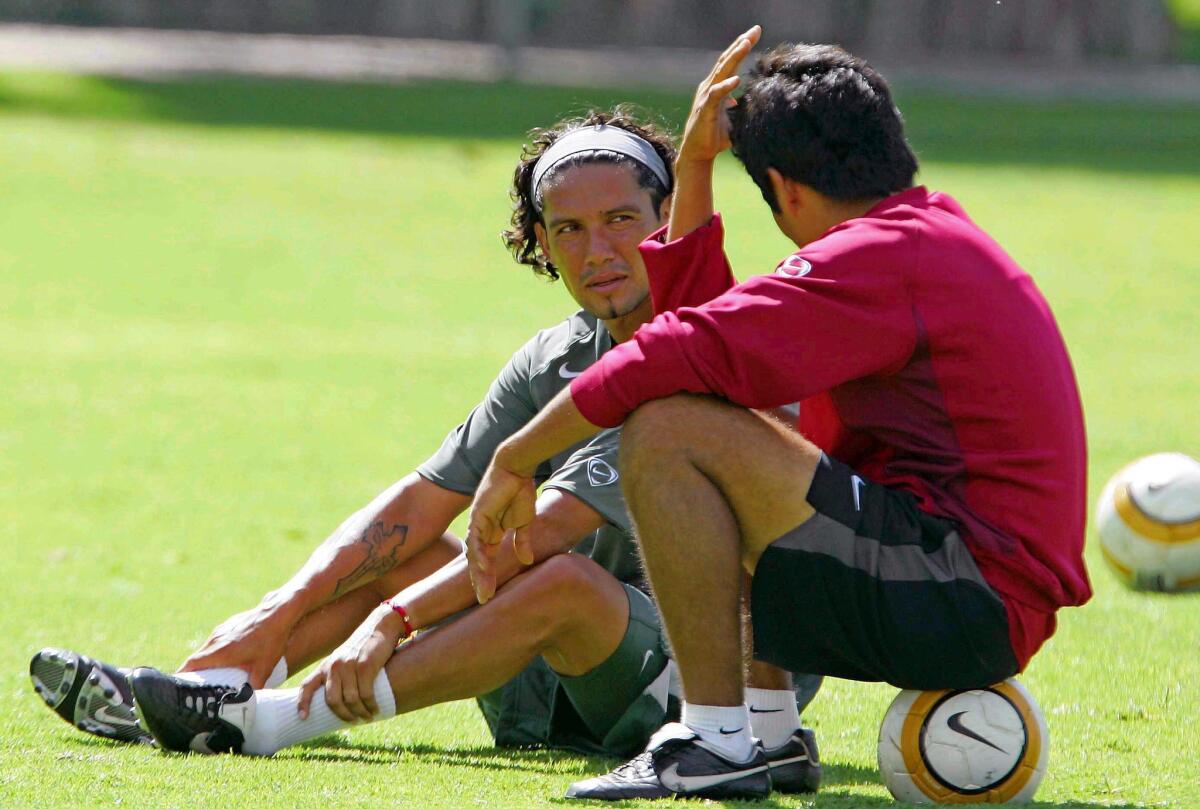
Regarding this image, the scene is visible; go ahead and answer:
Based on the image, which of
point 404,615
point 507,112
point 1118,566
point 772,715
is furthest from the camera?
point 507,112

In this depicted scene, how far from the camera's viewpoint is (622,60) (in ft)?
108

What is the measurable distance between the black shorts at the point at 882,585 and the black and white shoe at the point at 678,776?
313 mm

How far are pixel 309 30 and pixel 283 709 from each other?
105ft

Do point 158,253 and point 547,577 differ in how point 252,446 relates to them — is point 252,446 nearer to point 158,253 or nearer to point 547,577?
point 547,577

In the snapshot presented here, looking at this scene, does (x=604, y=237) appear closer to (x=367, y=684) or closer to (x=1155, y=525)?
(x=367, y=684)

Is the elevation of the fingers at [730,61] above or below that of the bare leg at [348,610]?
above

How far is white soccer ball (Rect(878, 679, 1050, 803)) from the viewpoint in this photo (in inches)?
148

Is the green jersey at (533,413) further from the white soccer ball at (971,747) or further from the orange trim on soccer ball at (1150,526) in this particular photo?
the orange trim on soccer ball at (1150,526)

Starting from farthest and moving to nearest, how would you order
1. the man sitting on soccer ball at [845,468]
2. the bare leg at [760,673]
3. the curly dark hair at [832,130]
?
Answer: the bare leg at [760,673], the curly dark hair at [832,130], the man sitting on soccer ball at [845,468]

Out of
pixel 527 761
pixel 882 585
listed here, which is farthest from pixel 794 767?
pixel 527 761

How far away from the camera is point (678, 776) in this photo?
3.73 metres

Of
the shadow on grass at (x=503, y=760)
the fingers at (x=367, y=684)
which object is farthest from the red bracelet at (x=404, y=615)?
the shadow on grass at (x=503, y=760)

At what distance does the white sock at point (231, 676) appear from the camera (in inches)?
168

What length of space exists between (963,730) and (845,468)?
60cm
